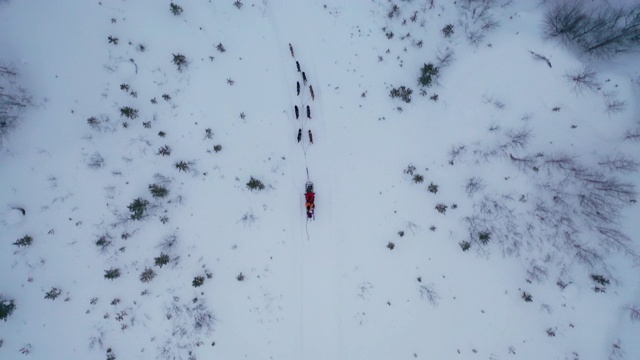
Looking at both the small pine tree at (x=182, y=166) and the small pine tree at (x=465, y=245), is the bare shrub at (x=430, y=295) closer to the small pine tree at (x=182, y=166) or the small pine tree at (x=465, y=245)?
the small pine tree at (x=465, y=245)

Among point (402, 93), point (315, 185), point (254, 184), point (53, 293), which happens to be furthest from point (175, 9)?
point (53, 293)

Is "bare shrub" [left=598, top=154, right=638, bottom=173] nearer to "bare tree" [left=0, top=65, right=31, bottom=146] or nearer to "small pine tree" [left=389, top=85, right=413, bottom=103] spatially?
"small pine tree" [left=389, top=85, right=413, bottom=103]

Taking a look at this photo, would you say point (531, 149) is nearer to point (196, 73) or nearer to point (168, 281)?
point (196, 73)

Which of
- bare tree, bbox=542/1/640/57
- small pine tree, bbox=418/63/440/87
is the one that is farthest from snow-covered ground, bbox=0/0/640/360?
bare tree, bbox=542/1/640/57

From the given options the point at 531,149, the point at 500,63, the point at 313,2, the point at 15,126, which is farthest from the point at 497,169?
the point at 15,126

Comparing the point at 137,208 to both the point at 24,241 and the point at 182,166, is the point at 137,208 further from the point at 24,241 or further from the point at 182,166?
the point at 24,241

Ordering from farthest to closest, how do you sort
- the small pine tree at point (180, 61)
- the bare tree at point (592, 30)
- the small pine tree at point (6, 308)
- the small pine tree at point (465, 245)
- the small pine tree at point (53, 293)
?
the bare tree at point (592, 30) → the small pine tree at point (180, 61) → the small pine tree at point (465, 245) → the small pine tree at point (53, 293) → the small pine tree at point (6, 308)

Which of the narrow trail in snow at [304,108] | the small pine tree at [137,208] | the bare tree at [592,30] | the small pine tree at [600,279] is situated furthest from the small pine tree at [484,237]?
the small pine tree at [137,208]
